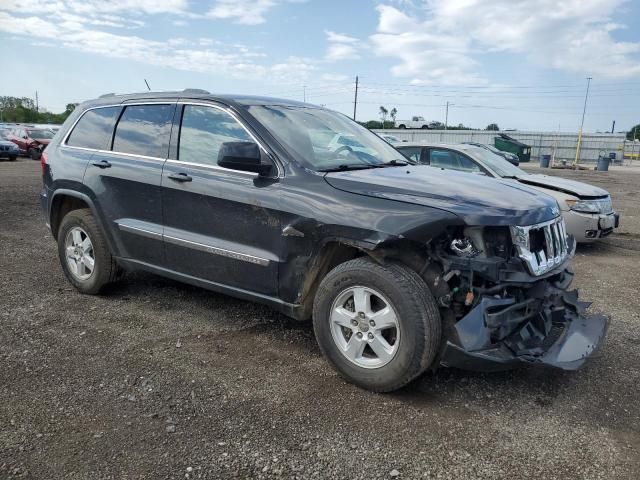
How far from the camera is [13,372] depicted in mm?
3621

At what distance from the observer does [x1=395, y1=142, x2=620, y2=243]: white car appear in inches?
298

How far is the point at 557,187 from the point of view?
26.1 feet

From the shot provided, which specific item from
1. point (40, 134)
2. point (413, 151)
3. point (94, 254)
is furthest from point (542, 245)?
point (40, 134)

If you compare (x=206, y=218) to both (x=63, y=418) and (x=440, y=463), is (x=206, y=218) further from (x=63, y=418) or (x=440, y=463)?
(x=440, y=463)

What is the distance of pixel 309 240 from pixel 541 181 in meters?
5.84

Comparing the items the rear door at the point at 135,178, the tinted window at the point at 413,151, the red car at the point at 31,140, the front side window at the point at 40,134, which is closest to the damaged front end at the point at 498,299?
the rear door at the point at 135,178

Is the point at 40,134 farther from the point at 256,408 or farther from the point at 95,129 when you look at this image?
the point at 256,408

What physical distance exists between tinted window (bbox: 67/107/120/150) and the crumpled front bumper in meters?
3.57

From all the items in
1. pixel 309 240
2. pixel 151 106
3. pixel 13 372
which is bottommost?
pixel 13 372

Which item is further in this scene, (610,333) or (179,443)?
(610,333)

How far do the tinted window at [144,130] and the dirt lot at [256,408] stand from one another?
1431mm

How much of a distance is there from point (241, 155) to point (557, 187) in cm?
588

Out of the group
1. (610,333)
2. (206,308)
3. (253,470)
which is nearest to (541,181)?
(610,333)

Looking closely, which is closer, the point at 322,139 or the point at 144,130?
the point at 322,139
